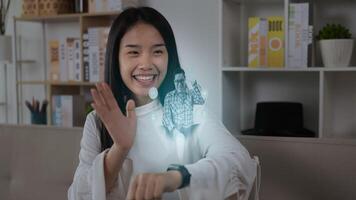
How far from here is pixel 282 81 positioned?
2.54 meters

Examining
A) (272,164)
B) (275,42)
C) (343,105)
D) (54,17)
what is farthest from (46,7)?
(272,164)

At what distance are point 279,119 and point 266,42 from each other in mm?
394

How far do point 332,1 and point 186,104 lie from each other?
2.04 m

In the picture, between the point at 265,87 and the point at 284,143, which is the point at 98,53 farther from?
the point at 284,143

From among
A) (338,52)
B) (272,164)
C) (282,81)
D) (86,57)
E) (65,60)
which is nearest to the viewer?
(272,164)

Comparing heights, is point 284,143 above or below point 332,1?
below

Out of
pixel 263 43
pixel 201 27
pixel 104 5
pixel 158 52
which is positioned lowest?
pixel 158 52

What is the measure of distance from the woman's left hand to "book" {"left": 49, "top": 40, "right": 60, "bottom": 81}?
2696 millimetres

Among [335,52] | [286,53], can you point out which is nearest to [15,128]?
[286,53]

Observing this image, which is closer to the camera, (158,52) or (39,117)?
(158,52)

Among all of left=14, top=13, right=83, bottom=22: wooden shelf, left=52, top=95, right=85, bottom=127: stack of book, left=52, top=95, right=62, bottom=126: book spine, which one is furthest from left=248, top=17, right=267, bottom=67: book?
left=52, top=95, right=62, bottom=126: book spine

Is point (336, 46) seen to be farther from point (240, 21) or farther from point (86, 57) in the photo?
point (86, 57)

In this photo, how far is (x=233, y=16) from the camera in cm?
246

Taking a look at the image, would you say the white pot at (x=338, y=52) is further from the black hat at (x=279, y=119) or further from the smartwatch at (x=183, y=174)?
the smartwatch at (x=183, y=174)
